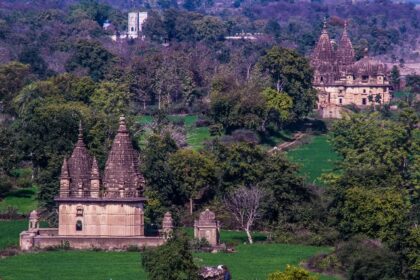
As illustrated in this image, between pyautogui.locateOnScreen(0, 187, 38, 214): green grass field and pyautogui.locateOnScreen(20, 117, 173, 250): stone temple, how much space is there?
7499 millimetres

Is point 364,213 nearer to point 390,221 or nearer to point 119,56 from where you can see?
point 390,221

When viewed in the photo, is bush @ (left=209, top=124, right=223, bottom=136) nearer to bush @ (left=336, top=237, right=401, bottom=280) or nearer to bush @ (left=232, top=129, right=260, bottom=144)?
bush @ (left=232, top=129, right=260, bottom=144)

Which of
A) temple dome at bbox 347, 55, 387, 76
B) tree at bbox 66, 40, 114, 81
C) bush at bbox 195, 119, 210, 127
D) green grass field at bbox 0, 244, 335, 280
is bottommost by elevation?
green grass field at bbox 0, 244, 335, 280

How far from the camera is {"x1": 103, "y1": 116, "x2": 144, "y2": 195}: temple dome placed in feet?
199

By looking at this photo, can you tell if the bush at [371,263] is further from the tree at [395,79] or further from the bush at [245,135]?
the tree at [395,79]

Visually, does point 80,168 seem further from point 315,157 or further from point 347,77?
point 347,77

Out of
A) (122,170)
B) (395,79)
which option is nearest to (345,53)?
(395,79)

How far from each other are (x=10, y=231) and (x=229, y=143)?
539 inches

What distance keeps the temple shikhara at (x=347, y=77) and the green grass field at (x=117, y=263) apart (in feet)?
148

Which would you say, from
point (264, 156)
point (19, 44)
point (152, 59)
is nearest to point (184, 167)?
point (264, 156)

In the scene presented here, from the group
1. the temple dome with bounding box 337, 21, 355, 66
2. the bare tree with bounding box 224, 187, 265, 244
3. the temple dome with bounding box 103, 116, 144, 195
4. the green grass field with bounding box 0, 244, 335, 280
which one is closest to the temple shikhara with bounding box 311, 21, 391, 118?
the temple dome with bounding box 337, 21, 355, 66

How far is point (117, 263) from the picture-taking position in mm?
57625

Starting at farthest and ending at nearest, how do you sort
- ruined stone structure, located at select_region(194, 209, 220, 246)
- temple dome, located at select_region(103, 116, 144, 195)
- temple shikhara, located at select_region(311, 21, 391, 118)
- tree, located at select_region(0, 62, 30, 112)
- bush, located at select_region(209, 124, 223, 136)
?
temple shikhara, located at select_region(311, 21, 391, 118) → tree, located at select_region(0, 62, 30, 112) → bush, located at select_region(209, 124, 223, 136) → ruined stone structure, located at select_region(194, 209, 220, 246) → temple dome, located at select_region(103, 116, 144, 195)

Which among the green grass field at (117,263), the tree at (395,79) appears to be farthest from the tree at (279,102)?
the tree at (395,79)
